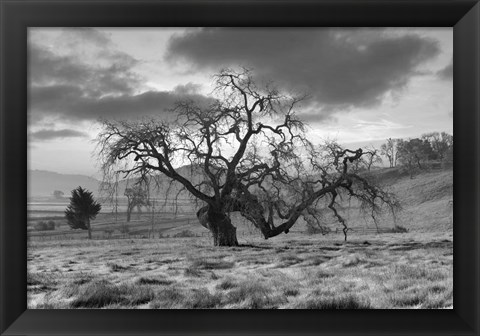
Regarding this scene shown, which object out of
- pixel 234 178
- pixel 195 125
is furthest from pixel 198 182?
pixel 195 125

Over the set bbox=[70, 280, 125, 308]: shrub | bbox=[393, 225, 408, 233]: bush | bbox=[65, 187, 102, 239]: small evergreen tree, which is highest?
bbox=[65, 187, 102, 239]: small evergreen tree

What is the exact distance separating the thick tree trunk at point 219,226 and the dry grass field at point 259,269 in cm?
10

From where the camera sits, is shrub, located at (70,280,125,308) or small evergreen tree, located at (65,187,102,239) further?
small evergreen tree, located at (65,187,102,239)

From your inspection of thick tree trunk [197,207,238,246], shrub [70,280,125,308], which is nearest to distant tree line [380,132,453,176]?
thick tree trunk [197,207,238,246]

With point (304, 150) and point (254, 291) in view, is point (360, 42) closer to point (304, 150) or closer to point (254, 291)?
point (304, 150)

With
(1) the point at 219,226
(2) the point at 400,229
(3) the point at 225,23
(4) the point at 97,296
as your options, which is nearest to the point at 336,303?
(2) the point at 400,229

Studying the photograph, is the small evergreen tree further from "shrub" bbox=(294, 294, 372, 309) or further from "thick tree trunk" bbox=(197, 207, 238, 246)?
"shrub" bbox=(294, 294, 372, 309)

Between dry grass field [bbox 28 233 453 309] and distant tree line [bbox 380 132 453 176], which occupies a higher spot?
distant tree line [bbox 380 132 453 176]

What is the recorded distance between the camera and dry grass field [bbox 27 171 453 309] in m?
3.85

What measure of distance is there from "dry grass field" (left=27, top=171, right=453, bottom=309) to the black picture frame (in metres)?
0.24

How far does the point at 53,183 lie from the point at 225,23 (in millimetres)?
2254

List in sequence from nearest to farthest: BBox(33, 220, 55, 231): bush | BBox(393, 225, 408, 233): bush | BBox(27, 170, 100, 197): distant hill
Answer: BBox(27, 170, 100, 197): distant hill < BBox(33, 220, 55, 231): bush < BBox(393, 225, 408, 233): bush

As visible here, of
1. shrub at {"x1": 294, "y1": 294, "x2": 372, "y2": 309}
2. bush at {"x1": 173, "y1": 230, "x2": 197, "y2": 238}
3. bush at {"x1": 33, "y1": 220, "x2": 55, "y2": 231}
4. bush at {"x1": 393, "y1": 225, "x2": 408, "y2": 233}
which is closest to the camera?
shrub at {"x1": 294, "y1": 294, "x2": 372, "y2": 309}

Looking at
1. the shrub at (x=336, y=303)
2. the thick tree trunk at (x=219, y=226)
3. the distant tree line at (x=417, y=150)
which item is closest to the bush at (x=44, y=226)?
the thick tree trunk at (x=219, y=226)
